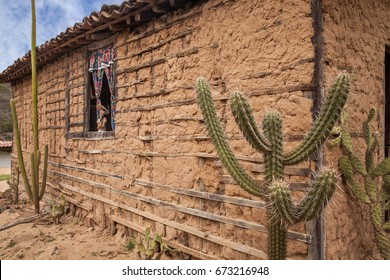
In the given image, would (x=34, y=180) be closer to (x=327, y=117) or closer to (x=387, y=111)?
(x=327, y=117)

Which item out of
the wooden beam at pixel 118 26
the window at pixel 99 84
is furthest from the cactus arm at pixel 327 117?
the window at pixel 99 84

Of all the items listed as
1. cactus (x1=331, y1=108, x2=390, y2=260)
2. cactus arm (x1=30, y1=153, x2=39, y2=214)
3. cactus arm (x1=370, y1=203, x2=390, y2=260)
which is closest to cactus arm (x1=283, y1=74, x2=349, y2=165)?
cactus (x1=331, y1=108, x2=390, y2=260)

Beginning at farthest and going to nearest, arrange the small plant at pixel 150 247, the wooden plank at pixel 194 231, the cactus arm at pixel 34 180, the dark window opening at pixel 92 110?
the cactus arm at pixel 34 180 < the dark window opening at pixel 92 110 < the small plant at pixel 150 247 < the wooden plank at pixel 194 231

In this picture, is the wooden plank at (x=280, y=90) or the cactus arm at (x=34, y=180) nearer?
the wooden plank at (x=280, y=90)

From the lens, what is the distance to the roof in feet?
12.2

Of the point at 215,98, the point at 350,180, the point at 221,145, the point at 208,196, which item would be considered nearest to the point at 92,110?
the point at 215,98

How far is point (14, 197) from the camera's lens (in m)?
8.23

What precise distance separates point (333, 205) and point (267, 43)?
5.31ft

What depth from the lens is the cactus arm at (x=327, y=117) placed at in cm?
186

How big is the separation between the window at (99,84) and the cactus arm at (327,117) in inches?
144

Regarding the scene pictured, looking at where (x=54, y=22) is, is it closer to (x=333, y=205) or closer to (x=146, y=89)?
(x=146, y=89)

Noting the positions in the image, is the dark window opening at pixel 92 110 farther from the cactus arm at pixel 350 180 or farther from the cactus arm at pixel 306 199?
the cactus arm at pixel 306 199

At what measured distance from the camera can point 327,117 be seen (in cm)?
190

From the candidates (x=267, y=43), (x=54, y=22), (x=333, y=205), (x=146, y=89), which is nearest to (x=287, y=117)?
(x=267, y=43)
